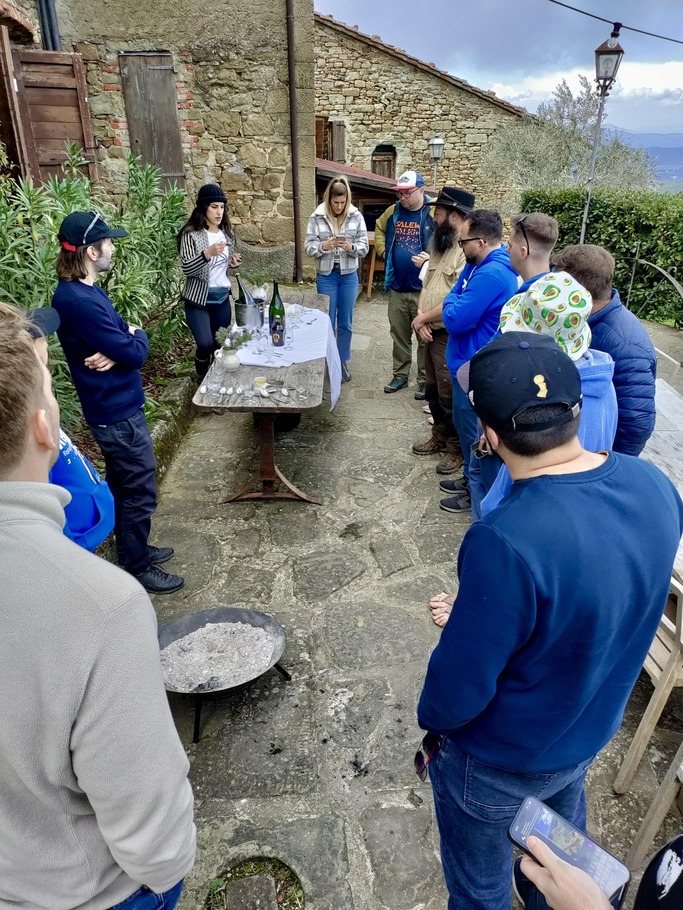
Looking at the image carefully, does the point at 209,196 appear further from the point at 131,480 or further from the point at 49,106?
the point at 49,106

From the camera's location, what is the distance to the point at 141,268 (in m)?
5.28

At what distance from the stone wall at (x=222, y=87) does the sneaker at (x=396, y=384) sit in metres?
3.82

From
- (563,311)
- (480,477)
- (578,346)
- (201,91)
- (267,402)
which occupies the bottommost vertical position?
(480,477)

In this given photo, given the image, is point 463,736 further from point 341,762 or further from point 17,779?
point 341,762

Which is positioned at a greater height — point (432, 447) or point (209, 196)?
point (209, 196)

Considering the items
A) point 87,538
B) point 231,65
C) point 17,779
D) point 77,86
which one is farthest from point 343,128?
point 17,779

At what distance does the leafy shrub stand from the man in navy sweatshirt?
1.10m

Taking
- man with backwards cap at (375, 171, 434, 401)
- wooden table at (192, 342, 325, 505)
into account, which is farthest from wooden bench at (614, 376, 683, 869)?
man with backwards cap at (375, 171, 434, 401)

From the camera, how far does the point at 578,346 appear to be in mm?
2145

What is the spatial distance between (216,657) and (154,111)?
7923mm

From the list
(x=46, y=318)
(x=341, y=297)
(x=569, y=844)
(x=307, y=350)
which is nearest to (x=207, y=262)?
(x=307, y=350)

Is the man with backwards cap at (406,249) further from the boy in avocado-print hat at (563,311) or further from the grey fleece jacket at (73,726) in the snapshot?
the grey fleece jacket at (73,726)

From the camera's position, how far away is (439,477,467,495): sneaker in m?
4.35

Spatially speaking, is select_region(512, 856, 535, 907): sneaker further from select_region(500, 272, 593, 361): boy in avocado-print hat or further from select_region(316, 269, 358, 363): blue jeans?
select_region(316, 269, 358, 363): blue jeans
